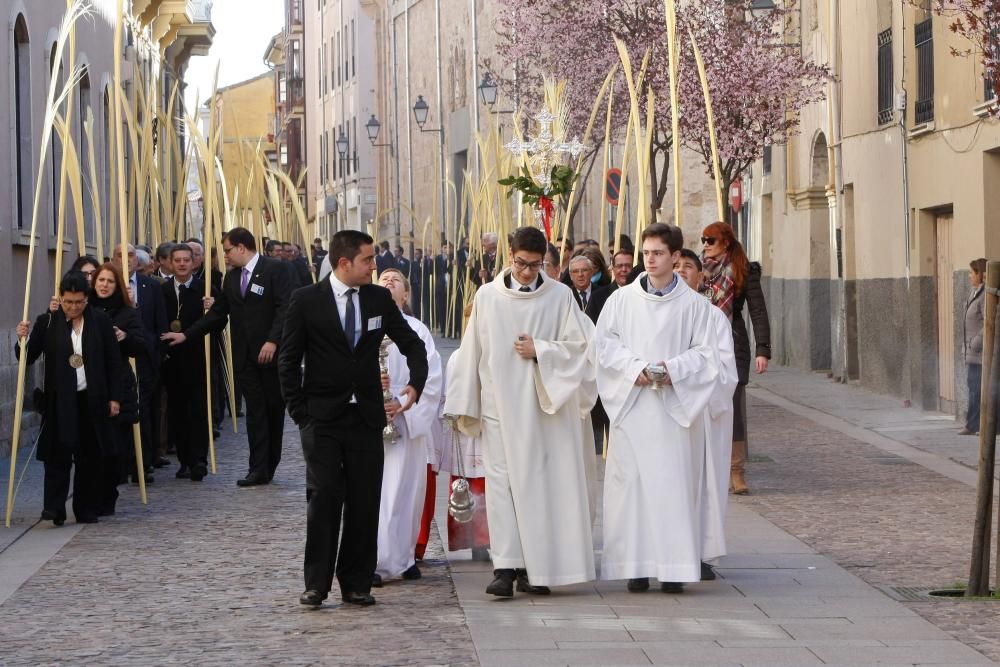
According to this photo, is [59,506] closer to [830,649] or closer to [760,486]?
[760,486]

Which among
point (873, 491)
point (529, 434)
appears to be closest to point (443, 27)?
point (873, 491)

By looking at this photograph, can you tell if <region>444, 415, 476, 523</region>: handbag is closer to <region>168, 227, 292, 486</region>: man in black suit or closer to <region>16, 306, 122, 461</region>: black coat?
<region>16, 306, 122, 461</region>: black coat

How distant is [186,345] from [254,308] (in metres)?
1.04

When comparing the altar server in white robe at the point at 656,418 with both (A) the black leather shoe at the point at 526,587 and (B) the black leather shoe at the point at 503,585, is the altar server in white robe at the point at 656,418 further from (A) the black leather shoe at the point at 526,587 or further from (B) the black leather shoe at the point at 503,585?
(B) the black leather shoe at the point at 503,585

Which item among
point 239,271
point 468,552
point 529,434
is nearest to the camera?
point 529,434

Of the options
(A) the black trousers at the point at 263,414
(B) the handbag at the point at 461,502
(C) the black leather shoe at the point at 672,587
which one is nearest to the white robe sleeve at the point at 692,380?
(C) the black leather shoe at the point at 672,587

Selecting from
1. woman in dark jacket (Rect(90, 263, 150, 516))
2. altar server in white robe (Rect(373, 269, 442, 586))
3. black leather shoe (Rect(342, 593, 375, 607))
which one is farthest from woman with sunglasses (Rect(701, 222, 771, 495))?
black leather shoe (Rect(342, 593, 375, 607))

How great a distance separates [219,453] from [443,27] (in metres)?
44.8

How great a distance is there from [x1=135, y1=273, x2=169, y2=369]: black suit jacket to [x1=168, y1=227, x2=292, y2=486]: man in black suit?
0.53 feet

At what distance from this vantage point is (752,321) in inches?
485

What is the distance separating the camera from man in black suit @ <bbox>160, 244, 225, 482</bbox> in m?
14.3

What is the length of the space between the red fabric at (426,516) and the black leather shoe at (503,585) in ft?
3.67

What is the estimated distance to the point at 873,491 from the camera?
12.9 metres

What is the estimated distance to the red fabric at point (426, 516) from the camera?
9773mm
